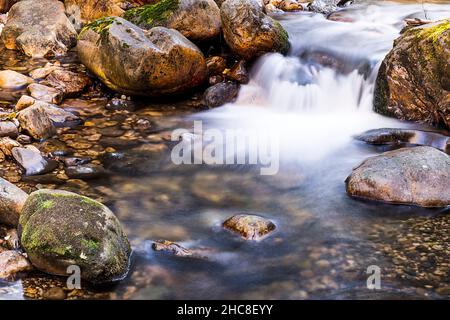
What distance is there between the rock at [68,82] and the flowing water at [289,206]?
147cm

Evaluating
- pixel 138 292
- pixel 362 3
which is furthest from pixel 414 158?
pixel 362 3

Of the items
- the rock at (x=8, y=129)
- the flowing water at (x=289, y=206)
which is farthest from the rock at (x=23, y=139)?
the flowing water at (x=289, y=206)

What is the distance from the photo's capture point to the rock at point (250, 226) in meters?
4.78

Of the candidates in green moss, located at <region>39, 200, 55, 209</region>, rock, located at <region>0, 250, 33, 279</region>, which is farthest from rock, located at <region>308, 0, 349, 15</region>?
rock, located at <region>0, 250, 33, 279</region>

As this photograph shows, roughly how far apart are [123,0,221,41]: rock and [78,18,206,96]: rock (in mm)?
1024

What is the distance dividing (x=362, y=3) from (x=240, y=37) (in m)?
5.75

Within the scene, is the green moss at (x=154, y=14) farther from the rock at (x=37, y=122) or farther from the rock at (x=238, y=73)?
the rock at (x=37, y=122)

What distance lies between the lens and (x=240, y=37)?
910cm

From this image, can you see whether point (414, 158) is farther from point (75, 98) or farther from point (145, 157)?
point (75, 98)

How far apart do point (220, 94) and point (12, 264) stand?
216 inches

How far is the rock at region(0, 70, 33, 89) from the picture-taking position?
8.93 meters

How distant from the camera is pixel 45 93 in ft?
28.0

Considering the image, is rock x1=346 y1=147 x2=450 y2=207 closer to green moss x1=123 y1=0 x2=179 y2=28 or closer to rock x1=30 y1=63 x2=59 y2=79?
green moss x1=123 y1=0 x2=179 y2=28

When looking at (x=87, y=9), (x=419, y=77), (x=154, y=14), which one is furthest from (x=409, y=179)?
(x=87, y=9)
